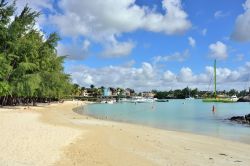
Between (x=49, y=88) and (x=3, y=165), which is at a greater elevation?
(x=49, y=88)

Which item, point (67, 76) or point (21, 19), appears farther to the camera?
point (67, 76)

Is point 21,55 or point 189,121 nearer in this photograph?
point 189,121

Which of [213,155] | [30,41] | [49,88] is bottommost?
[213,155]

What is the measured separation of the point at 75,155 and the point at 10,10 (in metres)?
48.8

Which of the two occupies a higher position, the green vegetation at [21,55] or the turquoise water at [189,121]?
the green vegetation at [21,55]

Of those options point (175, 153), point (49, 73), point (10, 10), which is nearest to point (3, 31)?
point (10, 10)

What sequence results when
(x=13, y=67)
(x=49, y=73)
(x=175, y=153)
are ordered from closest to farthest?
(x=175, y=153)
(x=13, y=67)
(x=49, y=73)

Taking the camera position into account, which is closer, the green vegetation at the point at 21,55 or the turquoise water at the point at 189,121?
the turquoise water at the point at 189,121

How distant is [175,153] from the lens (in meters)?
20.7

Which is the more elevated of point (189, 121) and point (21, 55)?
point (21, 55)

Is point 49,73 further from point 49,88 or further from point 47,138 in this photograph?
point 47,138

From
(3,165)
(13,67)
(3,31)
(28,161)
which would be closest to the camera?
(3,165)

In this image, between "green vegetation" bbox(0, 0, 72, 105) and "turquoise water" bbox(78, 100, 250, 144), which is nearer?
"turquoise water" bbox(78, 100, 250, 144)

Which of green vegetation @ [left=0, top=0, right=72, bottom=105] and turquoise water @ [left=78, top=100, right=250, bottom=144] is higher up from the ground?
green vegetation @ [left=0, top=0, right=72, bottom=105]
